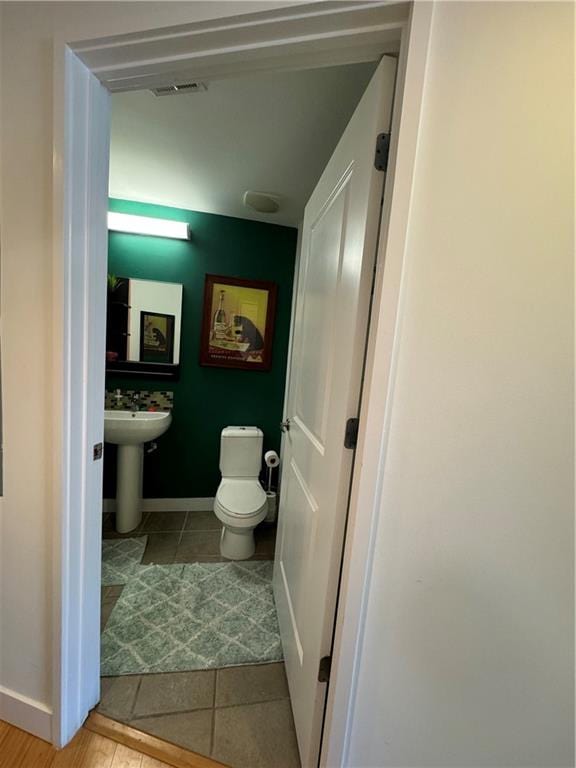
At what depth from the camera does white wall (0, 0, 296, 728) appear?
0.75 meters

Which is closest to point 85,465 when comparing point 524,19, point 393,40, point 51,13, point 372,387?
point 372,387

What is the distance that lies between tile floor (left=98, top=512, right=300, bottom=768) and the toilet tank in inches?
39.8

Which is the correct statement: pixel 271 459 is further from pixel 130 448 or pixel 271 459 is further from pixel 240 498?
pixel 130 448

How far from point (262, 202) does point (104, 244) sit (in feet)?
4.09

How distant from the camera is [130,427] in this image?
1.90m

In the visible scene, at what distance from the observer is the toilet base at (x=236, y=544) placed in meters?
1.86

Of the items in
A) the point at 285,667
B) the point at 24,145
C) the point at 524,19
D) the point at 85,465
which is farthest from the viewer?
the point at 285,667

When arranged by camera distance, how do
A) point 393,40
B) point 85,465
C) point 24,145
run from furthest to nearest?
point 85,465 → point 24,145 → point 393,40

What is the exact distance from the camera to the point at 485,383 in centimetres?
64

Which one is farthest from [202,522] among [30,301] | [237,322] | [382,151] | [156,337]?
[382,151]

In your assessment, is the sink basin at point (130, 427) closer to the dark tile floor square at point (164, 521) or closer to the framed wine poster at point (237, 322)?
the framed wine poster at point (237, 322)

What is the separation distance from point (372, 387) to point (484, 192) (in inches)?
18.3

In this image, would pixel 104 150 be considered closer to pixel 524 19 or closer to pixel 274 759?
pixel 524 19

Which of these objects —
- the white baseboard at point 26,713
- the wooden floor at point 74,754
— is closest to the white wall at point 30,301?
the white baseboard at point 26,713
